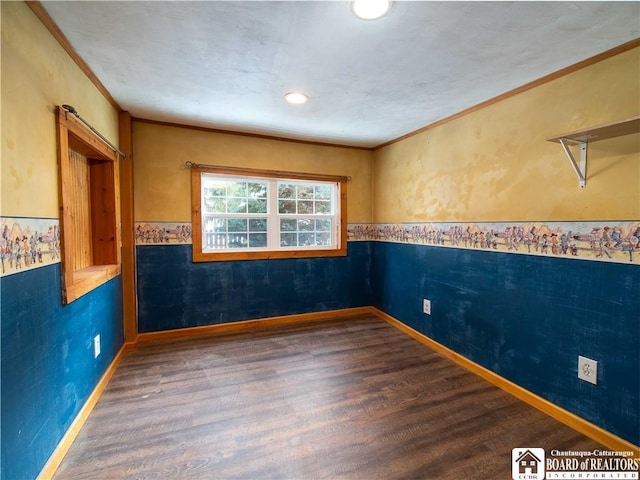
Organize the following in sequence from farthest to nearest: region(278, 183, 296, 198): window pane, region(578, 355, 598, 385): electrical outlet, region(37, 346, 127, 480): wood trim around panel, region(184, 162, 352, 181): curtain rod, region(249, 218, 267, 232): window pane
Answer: region(278, 183, 296, 198): window pane
region(249, 218, 267, 232): window pane
region(184, 162, 352, 181): curtain rod
region(578, 355, 598, 385): electrical outlet
region(37, 346, 127, 480): wood trim around panel

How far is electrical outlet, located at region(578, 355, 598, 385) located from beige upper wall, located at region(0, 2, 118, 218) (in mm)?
3010

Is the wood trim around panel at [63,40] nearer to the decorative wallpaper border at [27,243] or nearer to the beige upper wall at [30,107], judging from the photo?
the beige upper wall at [30,107]

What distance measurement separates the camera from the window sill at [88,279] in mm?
1676

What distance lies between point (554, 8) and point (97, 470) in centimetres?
309

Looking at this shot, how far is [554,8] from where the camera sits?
135 centimetres

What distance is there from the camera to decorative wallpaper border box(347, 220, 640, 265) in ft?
5.32

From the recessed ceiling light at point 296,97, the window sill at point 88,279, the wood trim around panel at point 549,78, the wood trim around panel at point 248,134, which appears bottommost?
the window sill at point 88,279

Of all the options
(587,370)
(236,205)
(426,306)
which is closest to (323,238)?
(236,205)

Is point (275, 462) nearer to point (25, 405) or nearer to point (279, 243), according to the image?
point (25, 405)

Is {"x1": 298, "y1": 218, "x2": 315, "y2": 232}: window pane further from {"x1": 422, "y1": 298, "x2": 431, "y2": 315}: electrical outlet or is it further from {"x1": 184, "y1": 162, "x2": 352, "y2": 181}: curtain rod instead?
{"x1": 422, "y1": 298, "x2": 431, "y2": 315}: electrical outlet

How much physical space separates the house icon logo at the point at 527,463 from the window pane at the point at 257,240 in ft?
9.18

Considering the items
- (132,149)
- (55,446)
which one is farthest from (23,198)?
(132,149)

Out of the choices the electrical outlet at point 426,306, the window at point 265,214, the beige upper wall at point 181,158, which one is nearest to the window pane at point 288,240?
the window at point 265,214

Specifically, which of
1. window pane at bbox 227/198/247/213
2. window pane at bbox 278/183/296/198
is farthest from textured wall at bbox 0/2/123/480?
window pane at bbox 278/183/296/198
